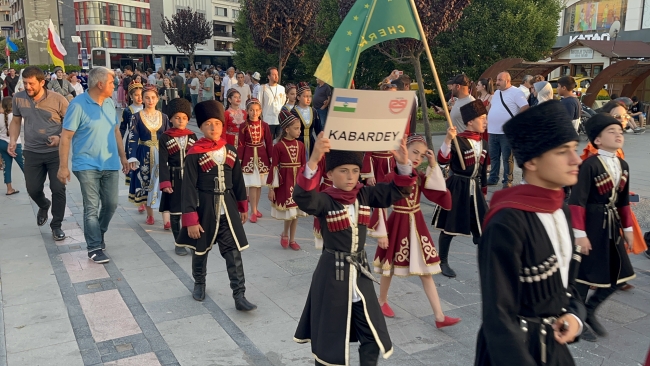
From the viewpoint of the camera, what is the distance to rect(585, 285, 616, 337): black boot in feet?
15.3

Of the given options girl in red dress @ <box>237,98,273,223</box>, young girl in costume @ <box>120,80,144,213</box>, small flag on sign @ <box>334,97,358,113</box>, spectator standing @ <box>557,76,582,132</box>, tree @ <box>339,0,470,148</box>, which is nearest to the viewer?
small flag on sign @ <box>334,97,358,113</box>

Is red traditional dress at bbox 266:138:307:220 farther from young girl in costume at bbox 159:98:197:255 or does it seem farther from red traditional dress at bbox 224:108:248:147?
red traditional dress at bbox 224:108:248:147

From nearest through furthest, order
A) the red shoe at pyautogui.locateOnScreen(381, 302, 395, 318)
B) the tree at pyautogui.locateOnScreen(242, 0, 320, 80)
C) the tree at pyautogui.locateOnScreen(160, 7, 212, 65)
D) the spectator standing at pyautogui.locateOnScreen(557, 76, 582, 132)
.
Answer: the red shoe at pyautogui.locateOnScreen(381, 302, 395, 318)
the spectator standing at pyautogui.locateOnScreen(557, 76, 582, 132)
the tree at pyautogui.locateOnScreen(242, 0, 320, 80)
the tree at pyautogui.locateOnScreen(160, 7, 212, 65)

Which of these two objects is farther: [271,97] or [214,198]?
[271,97]

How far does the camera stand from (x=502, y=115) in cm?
1012

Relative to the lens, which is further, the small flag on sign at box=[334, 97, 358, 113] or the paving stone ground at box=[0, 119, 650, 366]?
the paving stone ground at box=[0, 119, 650, 366]

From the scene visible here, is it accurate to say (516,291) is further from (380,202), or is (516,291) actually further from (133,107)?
(133,107)

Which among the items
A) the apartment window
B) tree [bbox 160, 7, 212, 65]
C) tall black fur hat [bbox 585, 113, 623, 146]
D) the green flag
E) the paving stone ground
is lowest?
the paving stone ground

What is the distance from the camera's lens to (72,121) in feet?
20.8

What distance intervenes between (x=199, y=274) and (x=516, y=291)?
12.4 feet

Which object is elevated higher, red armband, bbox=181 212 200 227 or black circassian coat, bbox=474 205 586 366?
black circassian coat, bbox=474 205 586 366

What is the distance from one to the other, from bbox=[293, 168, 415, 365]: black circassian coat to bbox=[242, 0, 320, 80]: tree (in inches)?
491

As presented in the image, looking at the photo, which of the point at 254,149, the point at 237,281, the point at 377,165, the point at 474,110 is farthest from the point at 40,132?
the point at 474,110

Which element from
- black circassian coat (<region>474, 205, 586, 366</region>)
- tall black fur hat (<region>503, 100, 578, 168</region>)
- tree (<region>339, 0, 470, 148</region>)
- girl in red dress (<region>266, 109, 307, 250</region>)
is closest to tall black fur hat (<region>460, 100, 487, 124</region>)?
girl in red dress (<region>266, 109, 307, 250</region>)
